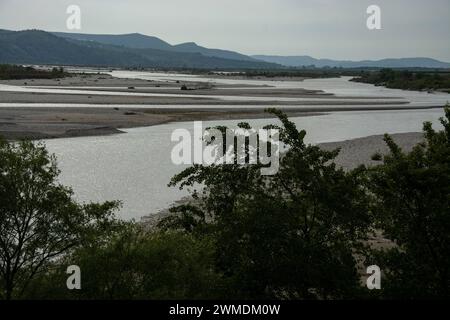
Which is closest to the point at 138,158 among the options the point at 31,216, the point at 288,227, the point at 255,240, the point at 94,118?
the point at 94,118

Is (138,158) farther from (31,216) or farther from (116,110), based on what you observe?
(116,110)

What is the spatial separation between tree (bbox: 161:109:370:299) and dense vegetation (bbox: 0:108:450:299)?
0.10 ft

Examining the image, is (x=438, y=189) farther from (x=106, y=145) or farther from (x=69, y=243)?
(x=106, y=145)

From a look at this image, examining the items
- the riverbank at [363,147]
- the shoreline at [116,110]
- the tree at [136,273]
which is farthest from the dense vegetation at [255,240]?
the shoreline at [116,110]

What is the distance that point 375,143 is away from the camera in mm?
51688

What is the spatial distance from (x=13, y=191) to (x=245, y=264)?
6.26 metres

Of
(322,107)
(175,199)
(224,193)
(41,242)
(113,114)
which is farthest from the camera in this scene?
(322,107)

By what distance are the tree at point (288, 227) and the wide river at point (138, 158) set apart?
12032 millimetres

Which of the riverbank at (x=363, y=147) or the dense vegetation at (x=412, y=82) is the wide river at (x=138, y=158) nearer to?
the riverbank at (x=363, y=147)

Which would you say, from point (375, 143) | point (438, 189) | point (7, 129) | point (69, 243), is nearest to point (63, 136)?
point (7, 129)

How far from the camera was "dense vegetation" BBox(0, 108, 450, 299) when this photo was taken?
13.3m

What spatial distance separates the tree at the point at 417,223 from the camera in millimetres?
13664

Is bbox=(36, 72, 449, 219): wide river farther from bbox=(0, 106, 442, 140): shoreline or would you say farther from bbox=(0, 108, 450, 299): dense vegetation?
bbox=(0, 108, 450, 299): dense vegetation

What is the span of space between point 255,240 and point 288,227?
916mm
